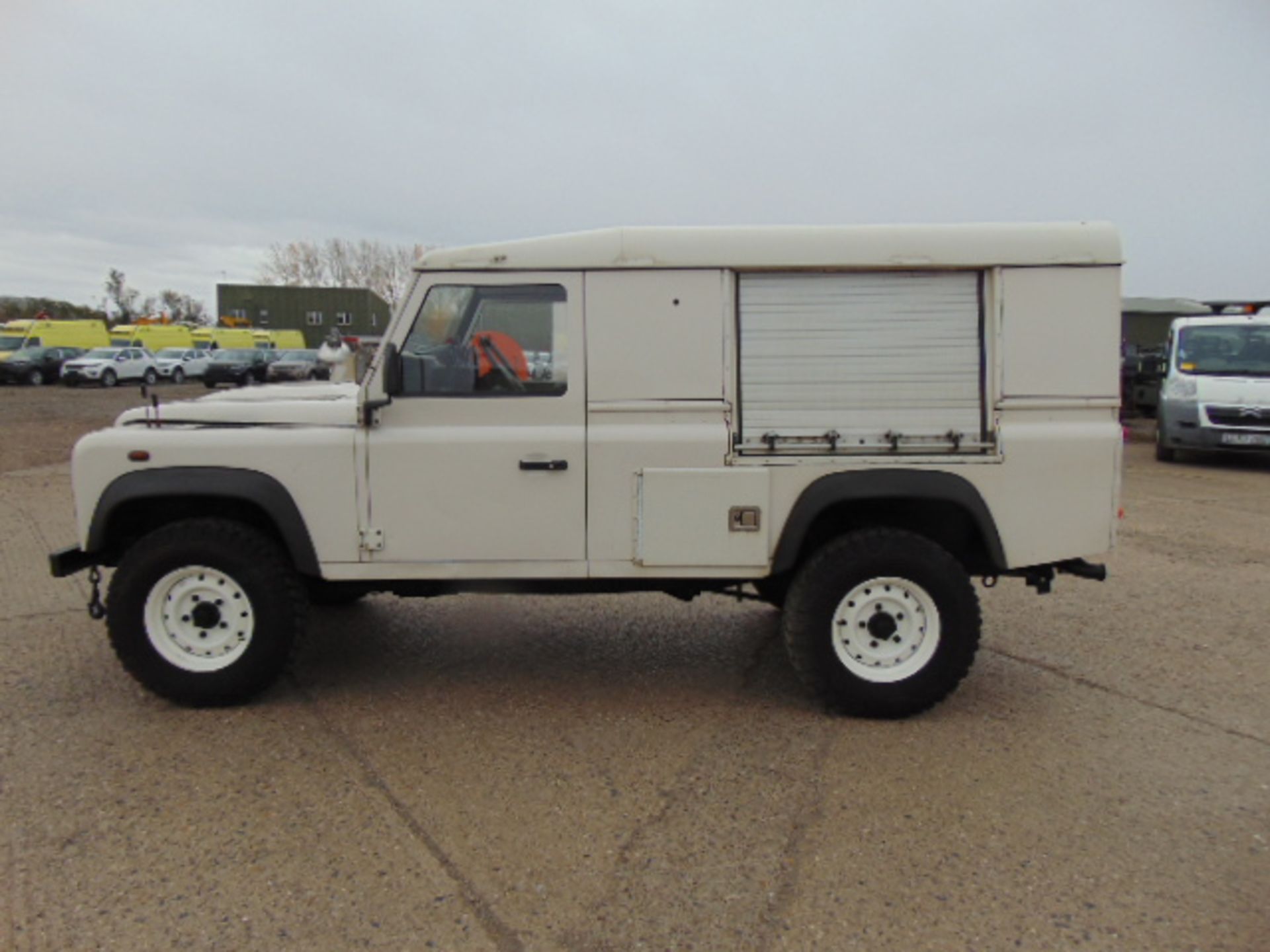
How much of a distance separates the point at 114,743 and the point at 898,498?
354 centimetres

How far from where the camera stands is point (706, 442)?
4.09m

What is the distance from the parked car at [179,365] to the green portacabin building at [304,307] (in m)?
17.2

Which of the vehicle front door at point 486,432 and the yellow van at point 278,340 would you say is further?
the yellow van at point 278,340

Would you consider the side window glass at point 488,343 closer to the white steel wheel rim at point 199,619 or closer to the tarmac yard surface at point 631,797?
the white steel wheel rim at point 199,619

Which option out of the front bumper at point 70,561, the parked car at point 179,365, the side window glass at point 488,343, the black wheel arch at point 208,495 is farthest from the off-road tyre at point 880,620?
the parked car at point 179,365

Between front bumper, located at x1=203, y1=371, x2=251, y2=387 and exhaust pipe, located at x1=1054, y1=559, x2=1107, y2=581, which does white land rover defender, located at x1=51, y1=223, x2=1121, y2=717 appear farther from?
front bumper, located at x1=203, y1=371, x2=251, y2=387

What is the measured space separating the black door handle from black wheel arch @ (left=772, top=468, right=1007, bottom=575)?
40.2 inches

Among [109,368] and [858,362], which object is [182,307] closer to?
[109,368]

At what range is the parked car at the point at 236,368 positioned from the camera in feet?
113

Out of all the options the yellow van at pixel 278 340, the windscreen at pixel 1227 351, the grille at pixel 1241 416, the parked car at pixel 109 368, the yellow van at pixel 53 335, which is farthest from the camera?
the yellow van at pixel 278 340

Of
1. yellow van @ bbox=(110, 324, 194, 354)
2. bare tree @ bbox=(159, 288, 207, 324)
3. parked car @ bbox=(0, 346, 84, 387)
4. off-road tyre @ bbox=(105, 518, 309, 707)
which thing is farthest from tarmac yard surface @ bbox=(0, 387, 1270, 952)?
bare tree @ bbox=(159, 288, 207, 324)

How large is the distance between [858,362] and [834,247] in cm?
52

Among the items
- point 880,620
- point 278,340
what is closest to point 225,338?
point 278,340

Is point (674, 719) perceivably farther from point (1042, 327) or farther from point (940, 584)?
point (1042, 327)
